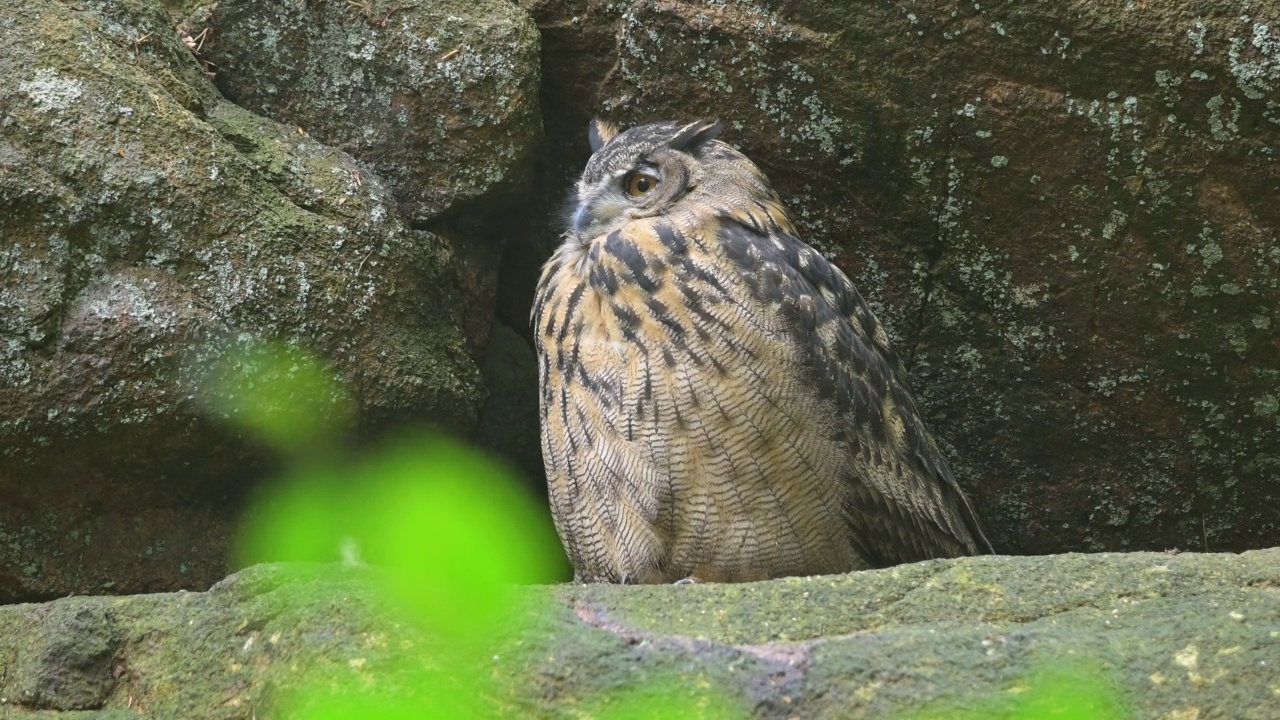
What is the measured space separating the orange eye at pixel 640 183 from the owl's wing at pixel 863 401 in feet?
0.83

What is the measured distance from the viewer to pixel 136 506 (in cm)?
303

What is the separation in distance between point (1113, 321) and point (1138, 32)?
2.41 ft

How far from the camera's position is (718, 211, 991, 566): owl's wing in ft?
9.65

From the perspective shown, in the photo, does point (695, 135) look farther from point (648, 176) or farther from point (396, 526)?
point (396, 526)

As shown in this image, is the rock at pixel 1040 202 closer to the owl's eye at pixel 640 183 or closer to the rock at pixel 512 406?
the owl's eye at pixel 640 183

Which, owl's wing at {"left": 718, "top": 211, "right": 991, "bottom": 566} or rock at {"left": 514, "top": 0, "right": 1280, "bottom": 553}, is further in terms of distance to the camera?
rock at {"left": 514, "top": 0, "right": 1280, "bottom": 553}

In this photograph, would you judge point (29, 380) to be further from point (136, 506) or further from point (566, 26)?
point (566, 26)

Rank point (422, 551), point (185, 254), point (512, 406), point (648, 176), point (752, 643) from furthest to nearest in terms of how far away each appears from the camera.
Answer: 1. point (512, 406)
2. point (648, 176)
3. point (185, 254)
4. point (752, 643)
5. point (422, 551)

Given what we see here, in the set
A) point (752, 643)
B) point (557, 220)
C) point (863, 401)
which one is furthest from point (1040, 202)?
point (752, 643)

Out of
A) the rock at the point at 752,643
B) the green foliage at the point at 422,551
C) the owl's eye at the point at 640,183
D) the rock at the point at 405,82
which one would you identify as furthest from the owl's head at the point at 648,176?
the rock at the point at 752,643

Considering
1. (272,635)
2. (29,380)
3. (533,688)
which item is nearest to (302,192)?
(29,380)

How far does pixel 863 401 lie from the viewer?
9.84 ft

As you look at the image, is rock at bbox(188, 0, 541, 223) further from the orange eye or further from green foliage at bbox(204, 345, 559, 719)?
green foliage at bbox(204, 345, 559, 719)

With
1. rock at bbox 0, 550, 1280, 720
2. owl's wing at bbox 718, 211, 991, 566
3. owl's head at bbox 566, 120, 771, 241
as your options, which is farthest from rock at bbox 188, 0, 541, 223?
rock at bbox 0, 550, 1280, 720
